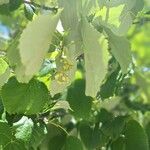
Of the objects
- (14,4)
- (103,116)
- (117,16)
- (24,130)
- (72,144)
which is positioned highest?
(117,16)

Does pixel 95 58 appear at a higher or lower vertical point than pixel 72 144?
higher

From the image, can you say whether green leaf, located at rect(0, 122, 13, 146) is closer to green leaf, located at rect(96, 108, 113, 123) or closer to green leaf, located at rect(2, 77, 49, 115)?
green leaf, located at rect(2, 77, 49, 115)

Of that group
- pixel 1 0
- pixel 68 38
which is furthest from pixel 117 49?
pixel 1 0

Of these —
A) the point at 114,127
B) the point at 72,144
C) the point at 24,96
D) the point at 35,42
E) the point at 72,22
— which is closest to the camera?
the point at 35,42

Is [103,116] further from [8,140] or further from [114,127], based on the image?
[8,140]

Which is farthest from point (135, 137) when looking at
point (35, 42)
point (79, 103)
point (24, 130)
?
point (35, 42)

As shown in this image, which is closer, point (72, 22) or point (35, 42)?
point (35, 42)

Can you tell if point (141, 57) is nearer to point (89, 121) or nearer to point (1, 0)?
point (89, 121)
